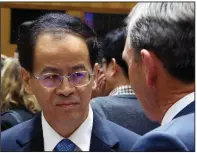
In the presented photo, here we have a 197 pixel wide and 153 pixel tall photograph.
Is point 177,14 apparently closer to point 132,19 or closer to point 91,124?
point 132,19

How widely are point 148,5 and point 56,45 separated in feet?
0.66

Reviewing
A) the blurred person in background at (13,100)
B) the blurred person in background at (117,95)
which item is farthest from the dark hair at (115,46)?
the blurred person in background at (13,100)

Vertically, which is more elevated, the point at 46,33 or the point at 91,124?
the point at 46,33

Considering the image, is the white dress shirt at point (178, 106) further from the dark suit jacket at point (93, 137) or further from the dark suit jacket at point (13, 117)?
the dark suit jacket at point (13, 117)

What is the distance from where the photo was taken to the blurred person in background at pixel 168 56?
0.85 metres

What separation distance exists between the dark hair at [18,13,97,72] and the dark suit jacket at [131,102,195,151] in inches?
9.6

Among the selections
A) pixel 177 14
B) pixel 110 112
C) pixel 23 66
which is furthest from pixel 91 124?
pixel 177 14

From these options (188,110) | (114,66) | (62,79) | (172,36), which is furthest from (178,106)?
(114,66)

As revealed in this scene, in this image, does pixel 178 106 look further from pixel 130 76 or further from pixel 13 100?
pixel 13 100

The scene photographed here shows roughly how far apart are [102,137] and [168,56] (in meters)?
0.23

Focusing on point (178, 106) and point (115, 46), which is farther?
point (115, 46)

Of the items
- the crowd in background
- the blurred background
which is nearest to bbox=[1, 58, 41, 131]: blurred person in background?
the crowd in background

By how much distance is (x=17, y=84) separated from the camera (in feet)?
3.82

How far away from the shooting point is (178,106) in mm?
887
